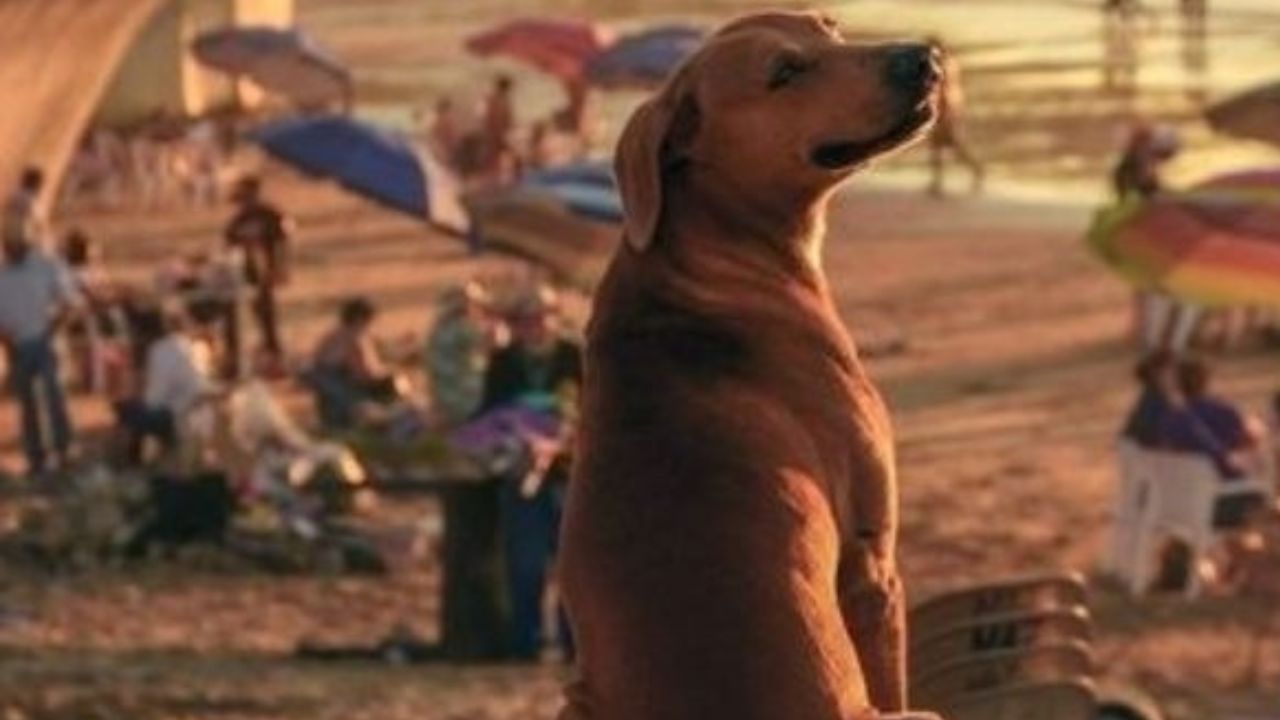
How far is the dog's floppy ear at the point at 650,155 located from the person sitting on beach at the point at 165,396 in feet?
41.3

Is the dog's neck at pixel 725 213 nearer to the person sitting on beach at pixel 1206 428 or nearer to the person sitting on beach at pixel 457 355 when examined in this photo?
the person sitting on beach at pixel 1206 428

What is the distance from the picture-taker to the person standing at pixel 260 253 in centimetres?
2264

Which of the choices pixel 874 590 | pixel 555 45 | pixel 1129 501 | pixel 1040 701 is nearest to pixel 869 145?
pixel 874 590

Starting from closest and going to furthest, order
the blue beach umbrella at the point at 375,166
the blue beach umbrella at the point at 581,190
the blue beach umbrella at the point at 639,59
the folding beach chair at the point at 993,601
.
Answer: the folding beach chair at the point at 993,601, the blue beach umbrella at the point at 581,190, the blue beach umbrella at the point at 375,166, the blue beach umbrella at the point at 639,59

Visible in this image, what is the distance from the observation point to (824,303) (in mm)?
5488

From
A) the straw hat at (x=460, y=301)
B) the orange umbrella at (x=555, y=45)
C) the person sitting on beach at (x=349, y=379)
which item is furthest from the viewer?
the orange umbrella at (x=555, y=45)

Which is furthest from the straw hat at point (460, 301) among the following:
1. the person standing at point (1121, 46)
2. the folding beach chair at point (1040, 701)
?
the person standing at point (1121, 46)

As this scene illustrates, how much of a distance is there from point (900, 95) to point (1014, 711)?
93.4 inches

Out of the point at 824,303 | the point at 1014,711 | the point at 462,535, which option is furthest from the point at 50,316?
the point at 824,303

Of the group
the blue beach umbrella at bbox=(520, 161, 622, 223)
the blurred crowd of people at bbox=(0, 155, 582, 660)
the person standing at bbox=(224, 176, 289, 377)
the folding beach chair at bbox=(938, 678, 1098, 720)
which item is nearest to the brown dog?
the folding beach chair at bbox=(938, 678, 1098, 720)

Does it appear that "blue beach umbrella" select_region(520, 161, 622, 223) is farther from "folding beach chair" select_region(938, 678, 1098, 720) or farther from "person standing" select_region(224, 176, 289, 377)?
"folding beach chair" select_region(938, 678, 1098, 720)

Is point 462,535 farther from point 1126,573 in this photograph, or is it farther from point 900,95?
point 900,95

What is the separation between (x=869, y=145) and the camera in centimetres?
523

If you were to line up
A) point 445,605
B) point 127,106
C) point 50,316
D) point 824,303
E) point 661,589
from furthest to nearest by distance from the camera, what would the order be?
point 127,106
point 50,316
point 445,605
point 824,303
point 661,589
